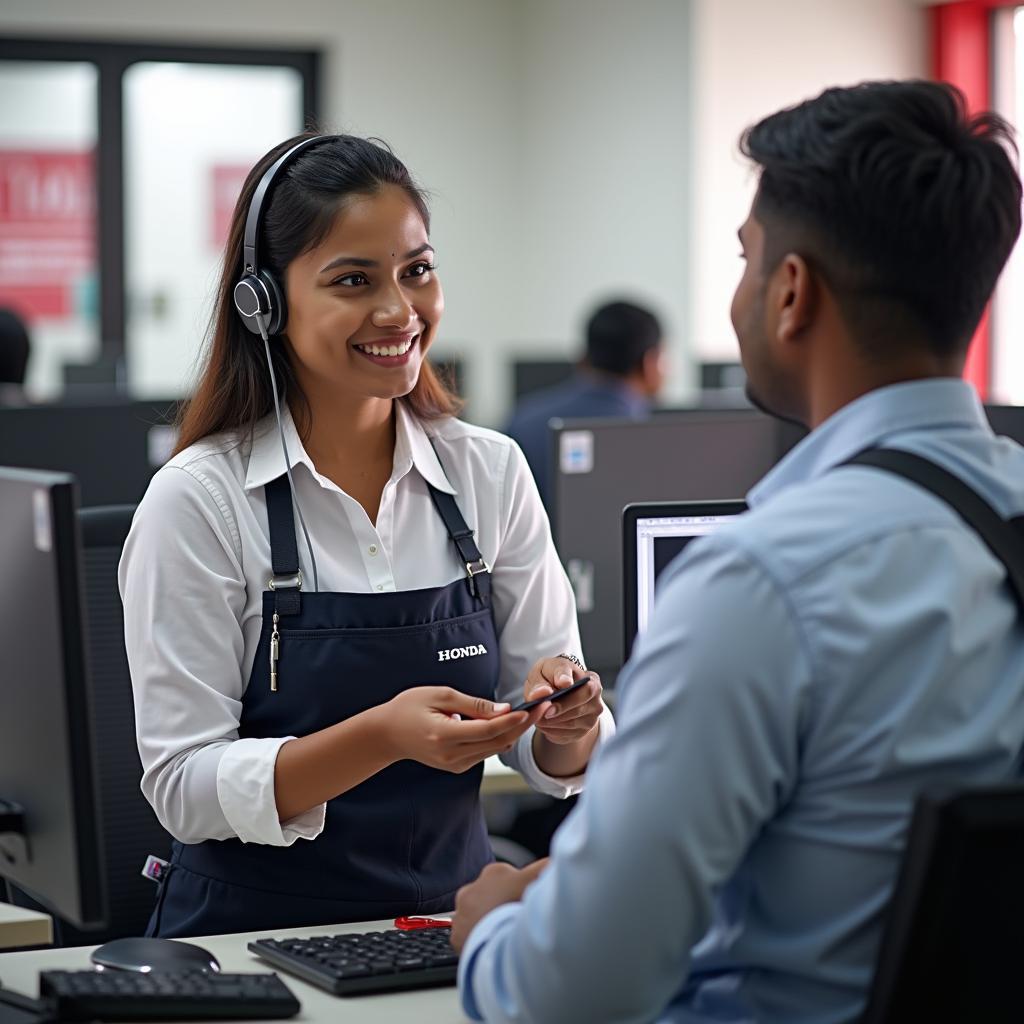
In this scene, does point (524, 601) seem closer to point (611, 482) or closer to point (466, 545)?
point (466, 545)

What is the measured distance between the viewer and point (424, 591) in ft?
5.91

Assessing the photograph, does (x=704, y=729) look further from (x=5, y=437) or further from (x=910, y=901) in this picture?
(x=5, y=437)

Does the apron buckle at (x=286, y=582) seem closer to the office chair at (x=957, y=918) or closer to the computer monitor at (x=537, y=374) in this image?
the office chair at (x=957, y=918)

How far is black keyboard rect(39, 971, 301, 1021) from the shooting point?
1.29 metres

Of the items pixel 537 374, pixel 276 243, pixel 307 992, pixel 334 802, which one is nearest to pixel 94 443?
pixel 276 243

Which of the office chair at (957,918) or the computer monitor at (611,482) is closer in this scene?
the office chair at (957,918)

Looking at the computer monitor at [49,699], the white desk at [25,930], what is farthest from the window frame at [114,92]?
the computer monitor at [49,699]

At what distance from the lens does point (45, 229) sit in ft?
24.3

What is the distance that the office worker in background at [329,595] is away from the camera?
5.49ft

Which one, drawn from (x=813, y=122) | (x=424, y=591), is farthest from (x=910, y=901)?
(x=424, y=591)

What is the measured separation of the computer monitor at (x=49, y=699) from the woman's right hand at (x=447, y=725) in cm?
38

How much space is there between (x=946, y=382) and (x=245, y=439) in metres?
0.99

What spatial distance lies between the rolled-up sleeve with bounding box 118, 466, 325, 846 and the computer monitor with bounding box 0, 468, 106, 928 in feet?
1.09

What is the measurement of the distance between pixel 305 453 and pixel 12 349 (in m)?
2.95
